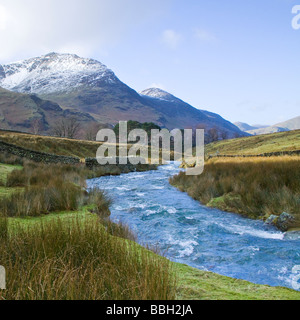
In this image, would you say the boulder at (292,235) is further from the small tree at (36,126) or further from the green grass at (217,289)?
the small tree at (36,126)

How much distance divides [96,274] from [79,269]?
23 centimetres

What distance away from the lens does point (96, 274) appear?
2100mm

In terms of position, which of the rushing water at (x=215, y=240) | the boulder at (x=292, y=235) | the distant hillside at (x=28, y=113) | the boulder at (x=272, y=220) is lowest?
the rushing water at (x=215, y=240)

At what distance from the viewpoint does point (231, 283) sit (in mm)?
3166

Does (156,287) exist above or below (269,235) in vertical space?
above

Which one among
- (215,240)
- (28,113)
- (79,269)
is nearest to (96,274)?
(79,269)

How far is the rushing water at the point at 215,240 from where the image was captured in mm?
4250

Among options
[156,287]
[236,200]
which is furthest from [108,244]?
[236,200]

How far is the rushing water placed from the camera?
4250 mm

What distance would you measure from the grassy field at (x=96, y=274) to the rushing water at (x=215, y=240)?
48 cm

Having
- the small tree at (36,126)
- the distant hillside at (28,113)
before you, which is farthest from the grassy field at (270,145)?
the distant hillside at (28,113)

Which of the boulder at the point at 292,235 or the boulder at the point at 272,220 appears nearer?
the boulder at the point at 292,235

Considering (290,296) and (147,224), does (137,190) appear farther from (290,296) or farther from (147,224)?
(290,296)
